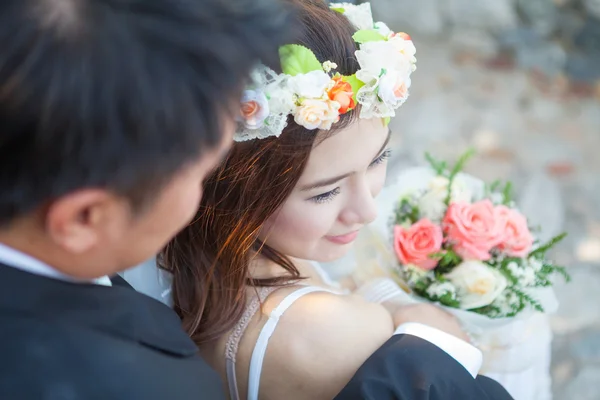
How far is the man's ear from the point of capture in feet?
2.79

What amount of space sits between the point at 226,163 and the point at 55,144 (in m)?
0.75

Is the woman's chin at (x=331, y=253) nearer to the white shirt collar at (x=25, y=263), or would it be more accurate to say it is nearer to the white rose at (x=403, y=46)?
the white rose at (x=403, y=46)

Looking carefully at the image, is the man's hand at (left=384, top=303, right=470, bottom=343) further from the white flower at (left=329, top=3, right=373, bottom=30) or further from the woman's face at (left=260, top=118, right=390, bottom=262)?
the white flower at (left=329, top=3, right=373, bottom=30)

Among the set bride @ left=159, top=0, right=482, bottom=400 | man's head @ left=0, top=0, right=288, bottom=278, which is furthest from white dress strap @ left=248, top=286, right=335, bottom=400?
man's head @ left=0, top=0, right=288, bottom=278

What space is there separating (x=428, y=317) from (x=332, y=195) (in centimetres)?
50

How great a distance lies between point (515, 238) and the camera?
2.00 meters

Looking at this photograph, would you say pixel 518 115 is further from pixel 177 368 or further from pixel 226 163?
pixel 177 368

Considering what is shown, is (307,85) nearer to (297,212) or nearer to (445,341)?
(297,212)

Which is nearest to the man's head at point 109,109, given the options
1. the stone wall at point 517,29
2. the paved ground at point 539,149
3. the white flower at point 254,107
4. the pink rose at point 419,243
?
the white flower at point 254,107

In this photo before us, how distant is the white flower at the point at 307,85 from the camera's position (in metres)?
1.45

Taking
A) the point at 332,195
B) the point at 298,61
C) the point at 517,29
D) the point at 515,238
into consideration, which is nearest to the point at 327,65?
the point at 298,61

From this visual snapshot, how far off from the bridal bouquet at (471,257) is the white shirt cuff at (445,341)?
243 mm

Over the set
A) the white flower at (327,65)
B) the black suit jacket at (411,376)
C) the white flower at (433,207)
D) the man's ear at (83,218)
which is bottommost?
the white flower at (433,207)

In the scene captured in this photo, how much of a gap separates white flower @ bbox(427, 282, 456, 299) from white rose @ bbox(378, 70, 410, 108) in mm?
638
